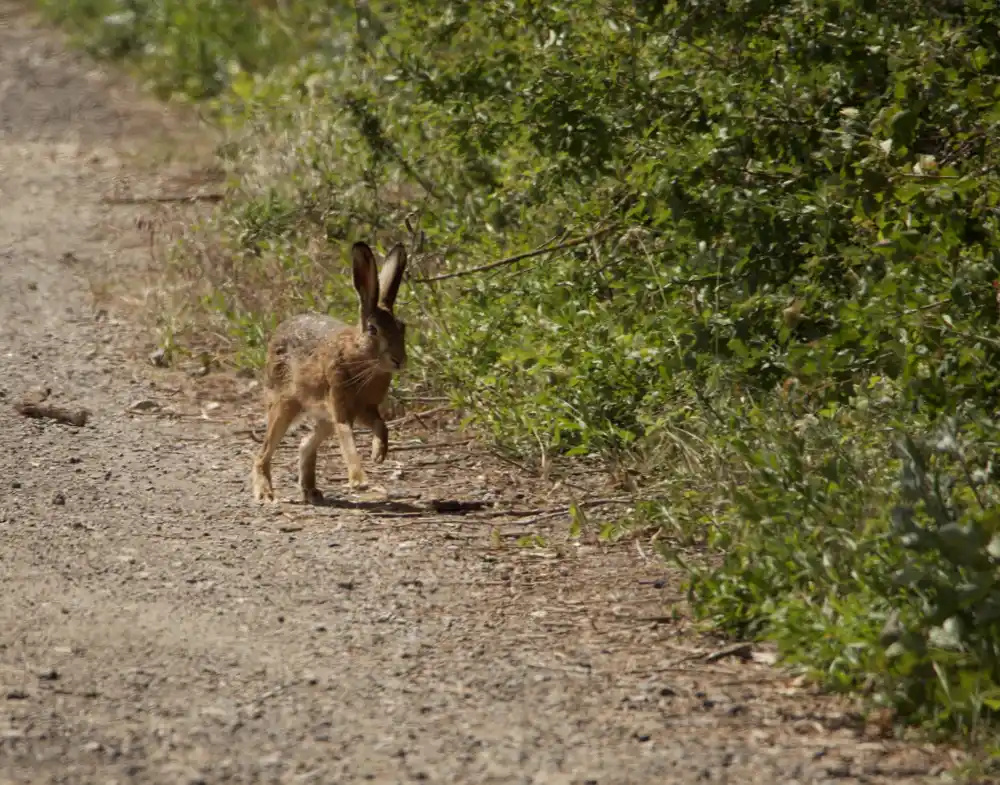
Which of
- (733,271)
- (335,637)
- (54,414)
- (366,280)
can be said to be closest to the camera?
(335,637)

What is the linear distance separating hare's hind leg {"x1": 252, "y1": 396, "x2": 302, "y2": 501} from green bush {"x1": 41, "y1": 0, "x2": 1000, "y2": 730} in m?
0.90

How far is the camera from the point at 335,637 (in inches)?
216

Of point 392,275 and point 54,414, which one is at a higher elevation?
point 392,275

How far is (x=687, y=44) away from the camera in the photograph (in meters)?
7.54

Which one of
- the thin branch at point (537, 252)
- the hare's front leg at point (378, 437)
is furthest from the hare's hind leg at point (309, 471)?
the thin branch at point (537, 252)

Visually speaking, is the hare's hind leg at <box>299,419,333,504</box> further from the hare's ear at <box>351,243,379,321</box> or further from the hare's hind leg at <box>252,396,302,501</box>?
the hare's ear at <box>351,243,379,321</box>

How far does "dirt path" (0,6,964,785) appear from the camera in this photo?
445cm

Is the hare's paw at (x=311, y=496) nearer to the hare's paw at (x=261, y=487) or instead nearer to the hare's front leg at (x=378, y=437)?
the hare's paw at (x=261, y=487)

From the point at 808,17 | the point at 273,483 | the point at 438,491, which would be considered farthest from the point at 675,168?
the point at 273,483

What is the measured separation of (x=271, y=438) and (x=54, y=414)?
143cm

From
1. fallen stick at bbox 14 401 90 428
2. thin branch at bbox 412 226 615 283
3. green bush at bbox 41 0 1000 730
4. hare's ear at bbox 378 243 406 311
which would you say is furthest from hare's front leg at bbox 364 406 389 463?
fallen stick at bbox 14 401 90 428

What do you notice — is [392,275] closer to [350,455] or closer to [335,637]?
[350,455]

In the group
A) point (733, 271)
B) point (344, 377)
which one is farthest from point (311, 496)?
point (733, 271)

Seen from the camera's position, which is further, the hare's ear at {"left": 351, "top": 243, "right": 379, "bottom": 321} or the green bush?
the hare's ear at {"left": 351, "top": 243, "right": 379, "bottom": 321}
